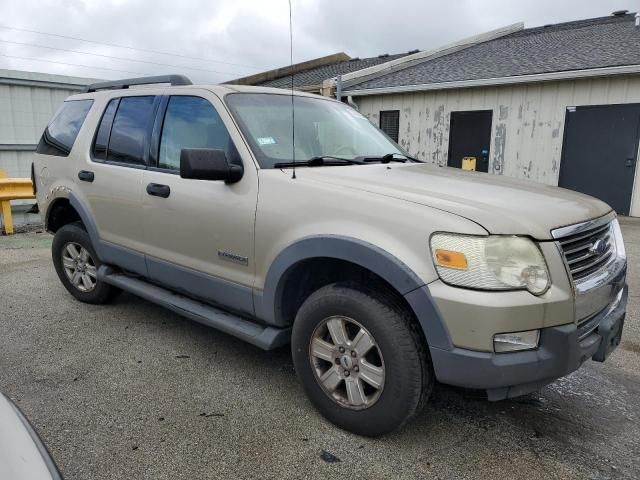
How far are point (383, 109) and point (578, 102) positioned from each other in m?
4.71

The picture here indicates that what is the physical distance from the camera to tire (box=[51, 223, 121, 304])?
14.3ft

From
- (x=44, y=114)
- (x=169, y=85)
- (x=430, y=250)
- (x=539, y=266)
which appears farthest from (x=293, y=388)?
(x=44, y=114)

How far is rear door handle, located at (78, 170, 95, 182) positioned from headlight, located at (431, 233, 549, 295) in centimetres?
312

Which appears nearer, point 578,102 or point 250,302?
point 250,302

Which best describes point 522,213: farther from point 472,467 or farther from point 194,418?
point 194,418

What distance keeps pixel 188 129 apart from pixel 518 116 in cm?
920

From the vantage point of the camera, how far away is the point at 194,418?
2754 millimetres

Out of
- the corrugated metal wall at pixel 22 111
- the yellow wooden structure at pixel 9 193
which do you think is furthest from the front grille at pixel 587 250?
the corrugated metal wall at pixel 22 111

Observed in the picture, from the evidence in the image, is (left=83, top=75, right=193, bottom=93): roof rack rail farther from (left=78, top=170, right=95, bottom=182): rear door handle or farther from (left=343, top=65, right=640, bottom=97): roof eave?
(left=343, top=65, right=640, bottom=97): roof eave

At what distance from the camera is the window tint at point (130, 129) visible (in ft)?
12.2

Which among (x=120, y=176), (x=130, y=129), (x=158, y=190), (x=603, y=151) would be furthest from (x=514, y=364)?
(x=603, y=151)

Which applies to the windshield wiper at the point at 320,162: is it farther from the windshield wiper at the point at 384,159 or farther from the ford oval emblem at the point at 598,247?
the ford oval emblem at the point at 598,247

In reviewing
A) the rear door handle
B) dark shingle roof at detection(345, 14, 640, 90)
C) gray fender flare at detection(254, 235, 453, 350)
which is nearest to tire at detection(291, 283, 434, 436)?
gray fender flare at detection(254, 235, 453, 350)

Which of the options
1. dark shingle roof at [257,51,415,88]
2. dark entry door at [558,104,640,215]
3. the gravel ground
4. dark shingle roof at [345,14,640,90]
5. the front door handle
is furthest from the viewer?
dark shingle roof at [257,51,415,88]
